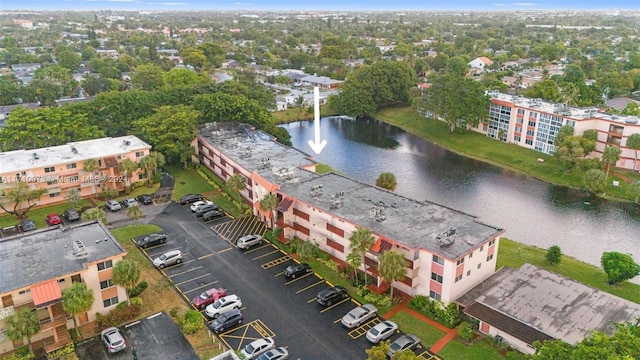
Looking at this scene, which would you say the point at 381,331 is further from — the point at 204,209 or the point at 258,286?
the point at 204,209

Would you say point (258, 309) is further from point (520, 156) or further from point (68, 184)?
point (520, 156)

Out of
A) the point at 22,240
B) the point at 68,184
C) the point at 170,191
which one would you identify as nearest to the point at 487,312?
the point at 22,240

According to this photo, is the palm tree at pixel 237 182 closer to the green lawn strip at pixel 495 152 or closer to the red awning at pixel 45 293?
the red awning at pixel 45 293

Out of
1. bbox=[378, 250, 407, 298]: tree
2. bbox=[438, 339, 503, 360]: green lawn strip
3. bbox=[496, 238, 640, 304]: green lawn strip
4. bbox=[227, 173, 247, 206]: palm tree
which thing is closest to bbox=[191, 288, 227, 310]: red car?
bbox=[378, 250, 407, 298]: tree

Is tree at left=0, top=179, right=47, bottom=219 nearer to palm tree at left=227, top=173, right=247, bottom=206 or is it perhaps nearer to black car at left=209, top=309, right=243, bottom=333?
palm tree at left=227, top=173, right=247, bottom=206

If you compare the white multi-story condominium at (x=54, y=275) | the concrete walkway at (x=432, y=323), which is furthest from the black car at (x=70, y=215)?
the concrete walkway at (x=432, y=323)

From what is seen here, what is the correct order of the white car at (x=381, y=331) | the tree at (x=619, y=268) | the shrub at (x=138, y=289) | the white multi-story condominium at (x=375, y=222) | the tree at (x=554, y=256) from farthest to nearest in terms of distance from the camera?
1. the tree at (x=554, y=256)
2. the tree at (x=619, y=268)
3. the shrub at (x=138, y=289)
4. the white multi-story condominium at (x=375, y=222)
5. the white car at (x=381, y=331)
